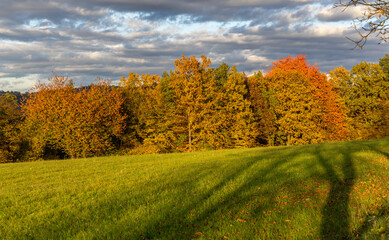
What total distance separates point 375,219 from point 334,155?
1006cm

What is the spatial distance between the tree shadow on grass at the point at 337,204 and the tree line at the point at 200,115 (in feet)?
96.6

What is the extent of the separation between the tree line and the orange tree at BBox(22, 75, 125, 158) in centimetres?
15

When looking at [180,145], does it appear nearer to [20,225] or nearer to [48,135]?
[48,135]

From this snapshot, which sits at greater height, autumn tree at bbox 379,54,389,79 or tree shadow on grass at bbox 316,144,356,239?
autumn tree at bbox 379,54,389,79

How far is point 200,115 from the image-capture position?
4181 cm

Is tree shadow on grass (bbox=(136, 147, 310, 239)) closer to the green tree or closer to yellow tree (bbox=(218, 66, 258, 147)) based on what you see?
yellow tree (bbox=(218, 66, 258, 147))

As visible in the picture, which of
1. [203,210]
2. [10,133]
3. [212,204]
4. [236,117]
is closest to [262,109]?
[236,117]

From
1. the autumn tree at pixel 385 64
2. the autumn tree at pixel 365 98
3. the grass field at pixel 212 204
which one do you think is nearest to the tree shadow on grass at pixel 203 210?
the grass field at pixel 212 204

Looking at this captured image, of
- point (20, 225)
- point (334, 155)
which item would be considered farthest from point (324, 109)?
point (20, 225)

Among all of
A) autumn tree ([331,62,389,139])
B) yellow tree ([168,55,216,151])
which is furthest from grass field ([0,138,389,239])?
autumn tree ([331,62,389,139])

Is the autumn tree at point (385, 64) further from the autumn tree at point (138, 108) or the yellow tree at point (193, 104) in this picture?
the autumn tree at point (138, 108)

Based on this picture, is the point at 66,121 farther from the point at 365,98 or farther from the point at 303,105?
the point at 365,98

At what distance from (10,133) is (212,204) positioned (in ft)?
155

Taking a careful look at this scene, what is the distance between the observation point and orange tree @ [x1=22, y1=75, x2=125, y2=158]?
4200 centimetres
